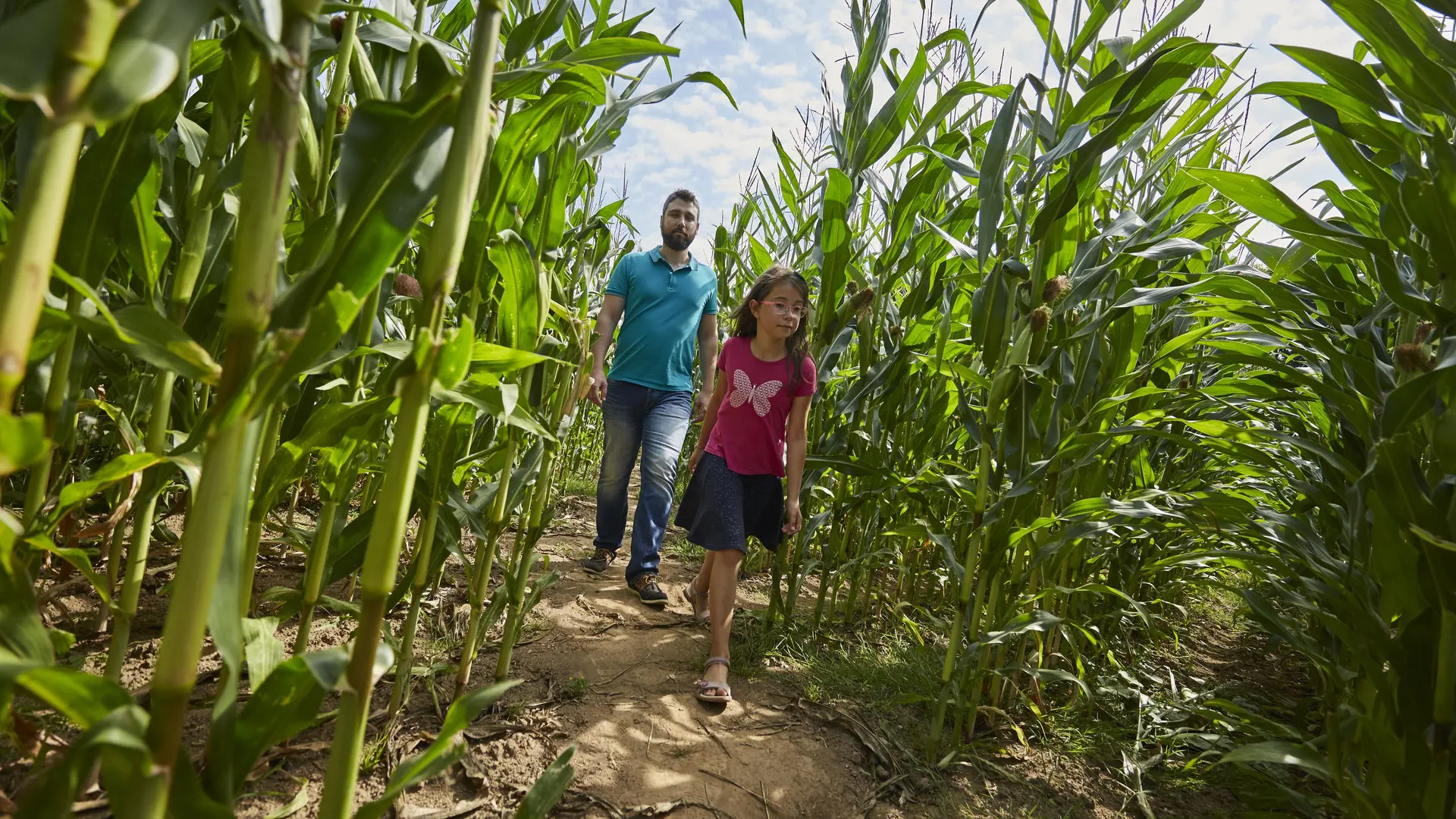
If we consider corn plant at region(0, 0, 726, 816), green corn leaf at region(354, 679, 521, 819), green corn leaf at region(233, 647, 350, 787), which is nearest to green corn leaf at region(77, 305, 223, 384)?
corn plant at region(0, 0, 726, 816)

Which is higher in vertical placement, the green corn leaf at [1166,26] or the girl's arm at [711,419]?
the green corn leaf at [1166,26]

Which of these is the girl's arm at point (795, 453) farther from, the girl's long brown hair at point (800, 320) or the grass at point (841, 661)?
the grass at point (841, 661)

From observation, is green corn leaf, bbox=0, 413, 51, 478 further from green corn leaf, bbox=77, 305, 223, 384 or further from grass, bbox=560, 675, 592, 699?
grass, bbox=560, 675, 592, 699

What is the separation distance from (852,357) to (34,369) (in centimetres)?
365

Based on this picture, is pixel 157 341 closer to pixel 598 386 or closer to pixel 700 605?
pixel 598 386

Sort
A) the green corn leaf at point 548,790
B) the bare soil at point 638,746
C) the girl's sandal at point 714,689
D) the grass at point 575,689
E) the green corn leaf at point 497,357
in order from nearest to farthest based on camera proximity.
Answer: the green corn leaf at point 548,790
the green corn leaf at point 497,357
the bare soil at point 638,746
the grass at point 575,689
the girl's sandal at point 714,689

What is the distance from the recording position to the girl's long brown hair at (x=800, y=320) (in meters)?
2.71

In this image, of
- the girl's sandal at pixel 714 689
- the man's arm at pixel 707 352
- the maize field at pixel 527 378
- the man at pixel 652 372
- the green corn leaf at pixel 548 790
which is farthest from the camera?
the man's arm at pixel 707 352

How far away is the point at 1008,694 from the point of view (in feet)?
8.20

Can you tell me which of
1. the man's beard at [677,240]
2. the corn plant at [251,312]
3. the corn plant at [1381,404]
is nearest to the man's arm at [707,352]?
the man's beard at [677,240]

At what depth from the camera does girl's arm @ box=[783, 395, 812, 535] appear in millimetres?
2656

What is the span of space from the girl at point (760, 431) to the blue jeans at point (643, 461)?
504 mm

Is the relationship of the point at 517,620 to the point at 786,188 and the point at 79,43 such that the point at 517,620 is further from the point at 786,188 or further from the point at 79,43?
the point at 786,188

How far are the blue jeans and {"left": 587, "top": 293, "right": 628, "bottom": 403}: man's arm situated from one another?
163mm
